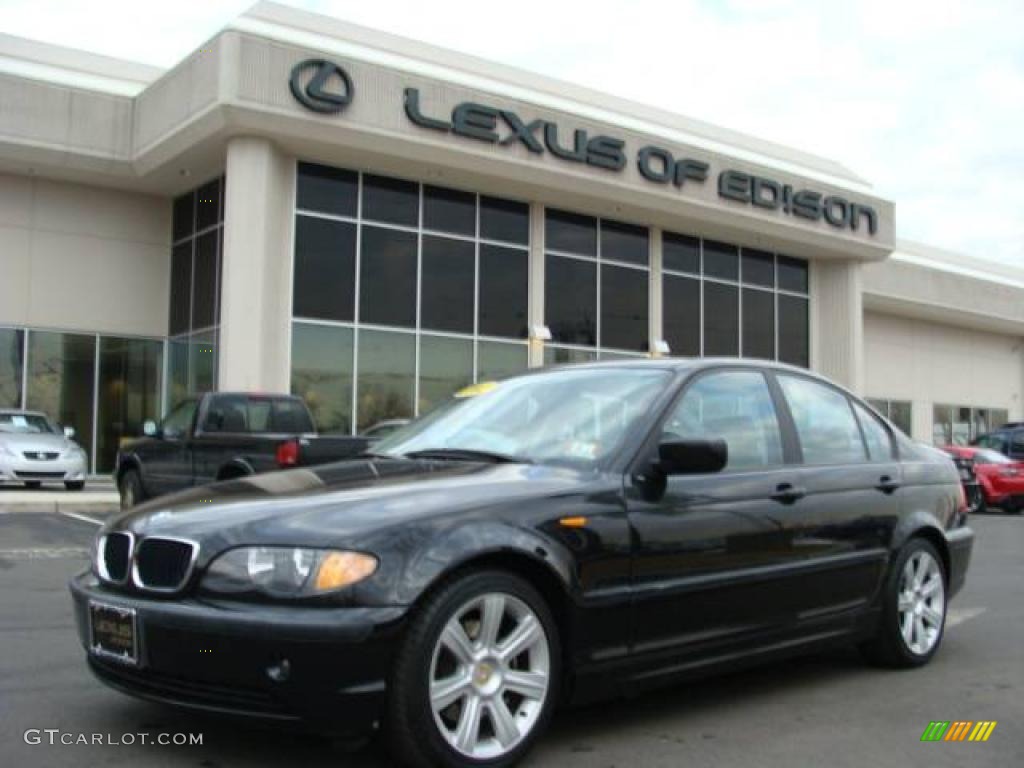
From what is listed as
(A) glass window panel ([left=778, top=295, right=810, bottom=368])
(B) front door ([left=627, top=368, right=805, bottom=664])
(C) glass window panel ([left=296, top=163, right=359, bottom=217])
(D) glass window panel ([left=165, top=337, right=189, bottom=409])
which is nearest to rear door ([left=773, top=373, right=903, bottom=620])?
(B) front door ([left=627, top=368, right=805, bottom=664])

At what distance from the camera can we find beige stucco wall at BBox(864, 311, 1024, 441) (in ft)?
118

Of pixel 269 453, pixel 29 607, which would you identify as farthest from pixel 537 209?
pixel 29 607

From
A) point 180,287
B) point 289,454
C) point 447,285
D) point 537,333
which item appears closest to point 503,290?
point 537,333

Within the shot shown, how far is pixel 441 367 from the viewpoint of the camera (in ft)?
71.3

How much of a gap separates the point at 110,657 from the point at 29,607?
3.65 meters

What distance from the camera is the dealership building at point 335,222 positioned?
61.5 ft

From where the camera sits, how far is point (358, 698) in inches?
133

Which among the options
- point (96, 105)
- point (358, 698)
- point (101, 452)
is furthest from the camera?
point (101, 452)

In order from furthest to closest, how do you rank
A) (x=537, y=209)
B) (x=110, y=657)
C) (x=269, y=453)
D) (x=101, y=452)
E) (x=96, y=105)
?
1. (x=537, y=209)
2. (x=101, y=452)
3. (x=96, y=105)
4. (x=269, y=453)
5. (x=110, y=657)

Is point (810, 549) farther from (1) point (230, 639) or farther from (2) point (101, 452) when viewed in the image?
(2) point (101, 452)

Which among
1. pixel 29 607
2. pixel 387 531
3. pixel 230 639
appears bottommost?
pixel 29 607

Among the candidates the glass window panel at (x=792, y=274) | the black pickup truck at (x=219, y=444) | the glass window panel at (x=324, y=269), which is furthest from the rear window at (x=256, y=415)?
the glass window panel at (x=792, y=274)

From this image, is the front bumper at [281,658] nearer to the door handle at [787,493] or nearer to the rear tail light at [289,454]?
the door handle at [787,493]

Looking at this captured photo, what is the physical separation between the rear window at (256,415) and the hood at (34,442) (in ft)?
20.7
